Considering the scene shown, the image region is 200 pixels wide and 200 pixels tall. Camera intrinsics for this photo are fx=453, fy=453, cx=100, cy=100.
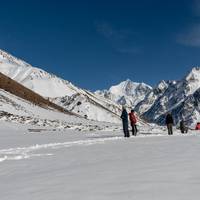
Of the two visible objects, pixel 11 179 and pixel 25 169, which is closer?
pixel 11 179

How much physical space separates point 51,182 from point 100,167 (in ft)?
8.12

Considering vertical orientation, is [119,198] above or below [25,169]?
below

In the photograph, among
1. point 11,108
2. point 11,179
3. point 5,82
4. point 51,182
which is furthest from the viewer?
point 5,82

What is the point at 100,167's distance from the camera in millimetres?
12984

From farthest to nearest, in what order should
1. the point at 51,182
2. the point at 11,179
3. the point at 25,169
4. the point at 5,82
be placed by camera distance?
the point at 5,82 → the point at 25,169 → the point at 11,179 → the point at 51,182

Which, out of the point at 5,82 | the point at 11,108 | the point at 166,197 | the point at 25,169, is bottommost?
the point at 166,197

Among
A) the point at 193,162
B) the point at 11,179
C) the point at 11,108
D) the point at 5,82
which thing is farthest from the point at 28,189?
the point at 5,82

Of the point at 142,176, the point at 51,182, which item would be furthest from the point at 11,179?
the point at 142,176

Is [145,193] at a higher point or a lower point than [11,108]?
lower

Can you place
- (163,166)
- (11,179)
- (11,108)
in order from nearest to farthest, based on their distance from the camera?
(163,166)
(11,179)
(11,108)

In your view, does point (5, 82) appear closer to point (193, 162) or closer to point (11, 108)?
point (11, 108)

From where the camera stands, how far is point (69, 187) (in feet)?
32.0

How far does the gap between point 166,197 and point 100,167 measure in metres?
5.11

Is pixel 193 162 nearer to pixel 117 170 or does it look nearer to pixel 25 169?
pixel 117 170
